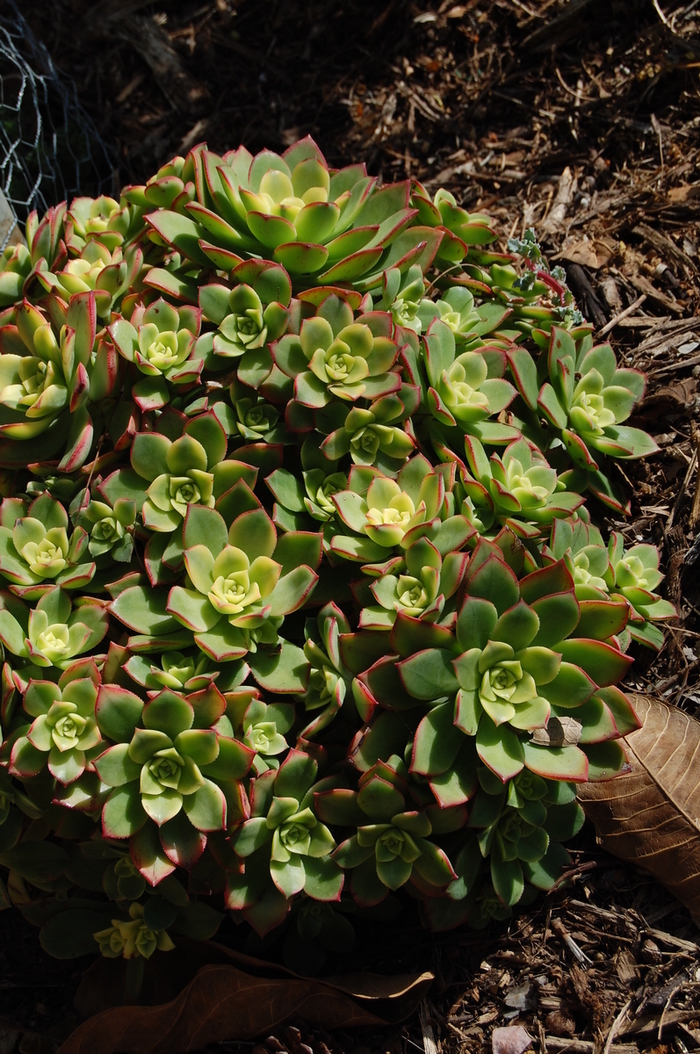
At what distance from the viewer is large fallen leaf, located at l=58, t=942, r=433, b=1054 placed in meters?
2.09

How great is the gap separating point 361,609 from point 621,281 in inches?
69.8

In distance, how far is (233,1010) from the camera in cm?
212

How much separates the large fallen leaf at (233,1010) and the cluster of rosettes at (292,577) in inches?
5.5

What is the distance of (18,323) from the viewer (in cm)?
222

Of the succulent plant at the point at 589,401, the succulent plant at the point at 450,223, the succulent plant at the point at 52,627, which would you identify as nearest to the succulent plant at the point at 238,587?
the succulent plant at the point at 52,627

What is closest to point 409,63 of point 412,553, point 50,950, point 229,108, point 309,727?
point 229,108

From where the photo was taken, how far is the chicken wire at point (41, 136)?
3674mm

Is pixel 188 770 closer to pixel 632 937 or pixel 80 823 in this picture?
pixel 80 823

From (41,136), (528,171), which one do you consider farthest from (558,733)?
(41,136)

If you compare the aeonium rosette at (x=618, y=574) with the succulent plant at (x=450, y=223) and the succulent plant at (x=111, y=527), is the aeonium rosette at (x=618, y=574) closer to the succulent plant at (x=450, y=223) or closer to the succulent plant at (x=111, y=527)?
the succulent plant at (x=450, y=223)

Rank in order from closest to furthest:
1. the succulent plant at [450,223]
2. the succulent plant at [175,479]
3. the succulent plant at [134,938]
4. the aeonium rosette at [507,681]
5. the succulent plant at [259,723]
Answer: the aeonium rosette at [507,681] → the succulent plant at [259,723] → the succulent plant at [175,479] → the succulent plant at [134,938] → the succulent plant at [450,223]

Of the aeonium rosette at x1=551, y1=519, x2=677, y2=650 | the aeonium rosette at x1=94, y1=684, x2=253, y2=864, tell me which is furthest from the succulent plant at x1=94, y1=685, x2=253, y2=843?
the aeonium rosette at x1=551, y1=519, x2=677, y2=650

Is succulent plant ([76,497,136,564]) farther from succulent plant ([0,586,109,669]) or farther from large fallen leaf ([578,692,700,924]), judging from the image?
large fallen leaf ([578,692,700,924])

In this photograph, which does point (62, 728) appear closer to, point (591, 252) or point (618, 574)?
point (618, 574)
